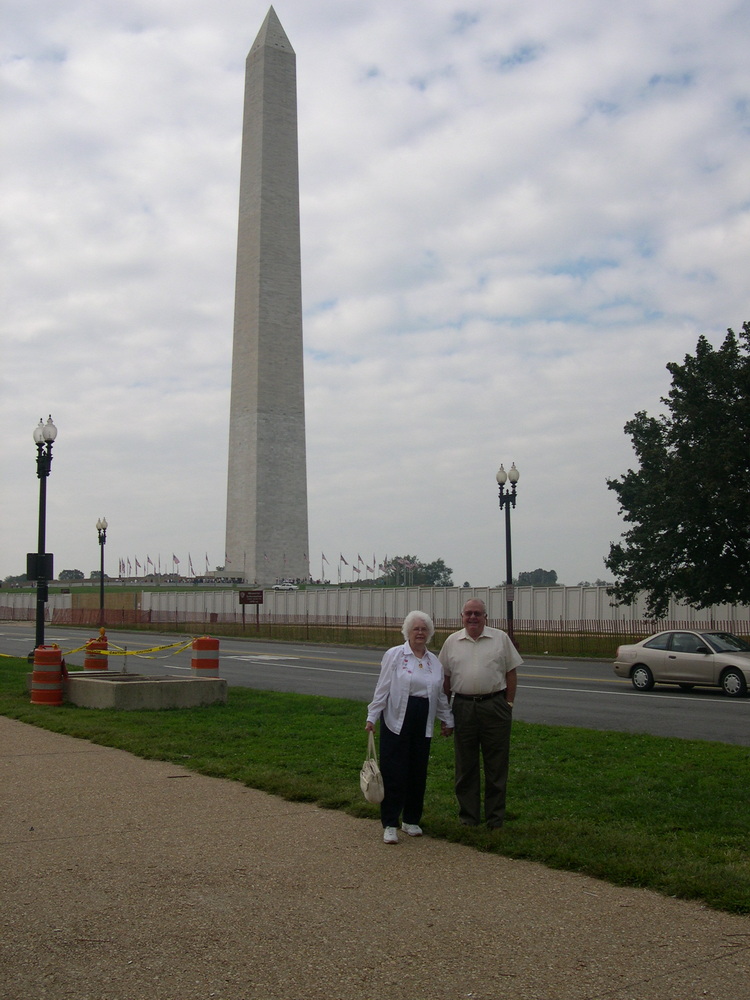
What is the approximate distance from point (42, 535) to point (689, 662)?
13077 mm

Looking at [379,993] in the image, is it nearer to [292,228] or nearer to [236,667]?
[236,667]

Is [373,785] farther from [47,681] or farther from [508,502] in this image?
[508,502]

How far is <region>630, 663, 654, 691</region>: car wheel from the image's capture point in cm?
2117

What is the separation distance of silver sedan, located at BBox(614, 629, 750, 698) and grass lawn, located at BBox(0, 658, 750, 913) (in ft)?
27.3

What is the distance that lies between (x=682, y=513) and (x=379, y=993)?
27028 mm

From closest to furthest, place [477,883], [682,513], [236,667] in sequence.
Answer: [477,883] → [236,667] → [682,513]

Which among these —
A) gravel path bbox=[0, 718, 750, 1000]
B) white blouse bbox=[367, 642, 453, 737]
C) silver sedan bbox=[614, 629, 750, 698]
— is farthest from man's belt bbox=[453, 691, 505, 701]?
silver sedan bbox=[614, 629, 750, 698]

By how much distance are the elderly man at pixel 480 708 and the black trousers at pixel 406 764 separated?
0.93 feet

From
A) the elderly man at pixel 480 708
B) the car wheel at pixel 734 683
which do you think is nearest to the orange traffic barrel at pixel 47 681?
the elderly man at pixel 480 708

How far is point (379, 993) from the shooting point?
422 centimetres

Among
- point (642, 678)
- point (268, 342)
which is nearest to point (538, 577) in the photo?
point (268, 342)

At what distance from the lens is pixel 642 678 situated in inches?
837

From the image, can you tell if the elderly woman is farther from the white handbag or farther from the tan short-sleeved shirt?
the white handbag

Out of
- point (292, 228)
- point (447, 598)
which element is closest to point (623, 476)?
point (447, 598)
